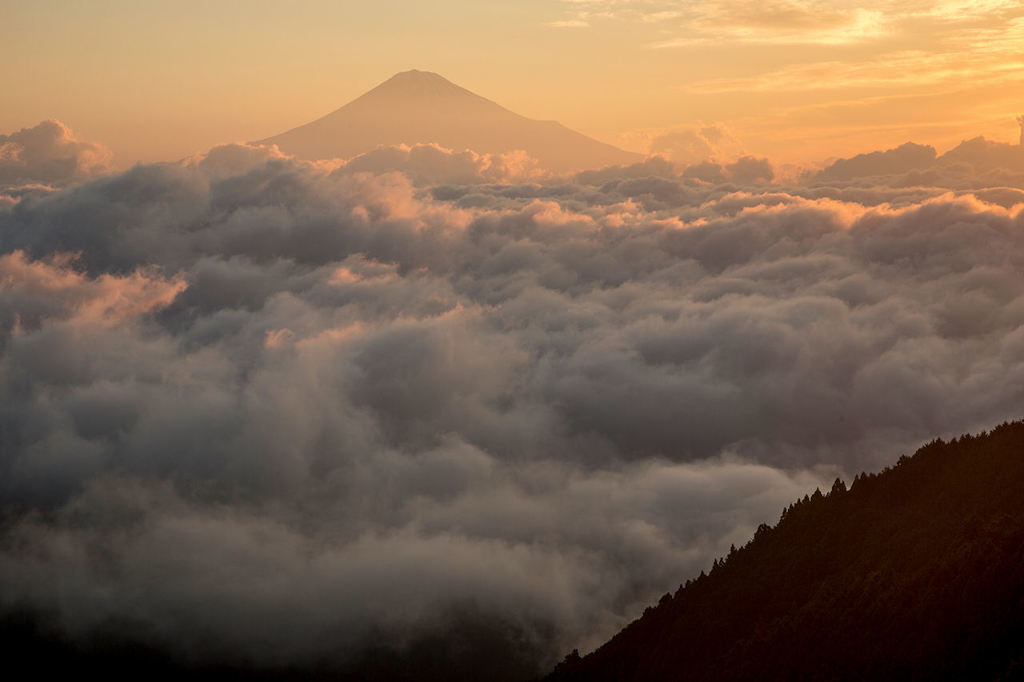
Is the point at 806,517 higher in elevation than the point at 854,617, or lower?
higher

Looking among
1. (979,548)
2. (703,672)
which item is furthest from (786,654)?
(979,548)

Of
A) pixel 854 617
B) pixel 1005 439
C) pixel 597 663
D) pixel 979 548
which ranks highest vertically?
pixel 1005 439

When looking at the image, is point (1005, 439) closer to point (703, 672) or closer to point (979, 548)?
point (979, 548)

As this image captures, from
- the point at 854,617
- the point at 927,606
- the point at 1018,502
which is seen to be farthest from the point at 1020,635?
the point at 1018,502

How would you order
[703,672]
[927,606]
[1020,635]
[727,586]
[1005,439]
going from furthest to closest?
[727,586]
[1005,439]
[703,672]
[927,606]
[1020,635]

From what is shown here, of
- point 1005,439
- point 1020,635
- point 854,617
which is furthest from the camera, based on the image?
Result: point 1005,439

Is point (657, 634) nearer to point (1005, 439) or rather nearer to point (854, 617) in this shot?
point (854, 617)

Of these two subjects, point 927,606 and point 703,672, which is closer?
point 927,606
